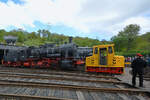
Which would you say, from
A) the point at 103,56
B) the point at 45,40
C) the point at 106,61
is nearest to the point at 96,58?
the point at 103,56

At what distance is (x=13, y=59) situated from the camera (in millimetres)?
13141

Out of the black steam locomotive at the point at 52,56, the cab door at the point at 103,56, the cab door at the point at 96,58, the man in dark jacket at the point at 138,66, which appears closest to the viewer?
the man in dark jacket at the point at 138,66

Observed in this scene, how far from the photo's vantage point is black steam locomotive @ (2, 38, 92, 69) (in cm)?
1045

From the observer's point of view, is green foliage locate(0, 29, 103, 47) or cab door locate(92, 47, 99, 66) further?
green foliage locate(0, 29, 103, 47)

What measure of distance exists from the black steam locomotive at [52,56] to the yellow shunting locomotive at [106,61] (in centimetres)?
209

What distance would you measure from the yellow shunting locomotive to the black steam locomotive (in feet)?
6.86

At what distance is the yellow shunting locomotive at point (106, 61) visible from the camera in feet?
27.3

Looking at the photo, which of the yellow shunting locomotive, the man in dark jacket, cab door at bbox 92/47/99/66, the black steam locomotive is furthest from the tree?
the man in dark jacket

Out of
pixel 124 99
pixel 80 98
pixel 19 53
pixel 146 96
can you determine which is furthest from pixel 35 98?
pixel 19 53

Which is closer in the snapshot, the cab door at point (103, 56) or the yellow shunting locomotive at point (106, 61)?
the yellow shunting locomotive at point (106, 61)

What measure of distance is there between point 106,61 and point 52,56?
6049 mm

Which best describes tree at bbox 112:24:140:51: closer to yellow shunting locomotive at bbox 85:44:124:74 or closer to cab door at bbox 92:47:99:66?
yellow shunting locomotive at bbox 85:44:124:74

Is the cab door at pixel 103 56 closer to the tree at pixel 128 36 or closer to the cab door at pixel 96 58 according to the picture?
the cab door at pixel 96 58

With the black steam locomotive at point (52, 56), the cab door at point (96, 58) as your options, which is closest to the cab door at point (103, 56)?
the cab door at point (96, 58)
